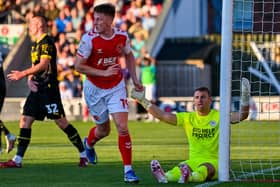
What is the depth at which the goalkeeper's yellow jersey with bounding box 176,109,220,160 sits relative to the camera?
11.4 metres

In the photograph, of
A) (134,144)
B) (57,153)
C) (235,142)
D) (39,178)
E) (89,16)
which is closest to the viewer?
(39,178)

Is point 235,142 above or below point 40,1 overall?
below

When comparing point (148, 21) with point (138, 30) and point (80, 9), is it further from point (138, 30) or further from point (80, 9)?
point (80, 9)

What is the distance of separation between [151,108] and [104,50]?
0.91 meters

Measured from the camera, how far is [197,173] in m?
11.0

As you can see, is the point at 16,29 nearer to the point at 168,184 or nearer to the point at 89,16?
the point at 89,16

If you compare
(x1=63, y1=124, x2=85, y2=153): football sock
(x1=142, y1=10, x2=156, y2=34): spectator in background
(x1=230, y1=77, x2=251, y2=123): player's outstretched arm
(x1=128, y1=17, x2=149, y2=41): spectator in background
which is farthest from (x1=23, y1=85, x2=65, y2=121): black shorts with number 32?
(x1=142, y1=10, x2=156, y2=34): spectator in background

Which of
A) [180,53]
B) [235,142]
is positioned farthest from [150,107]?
[180,53]

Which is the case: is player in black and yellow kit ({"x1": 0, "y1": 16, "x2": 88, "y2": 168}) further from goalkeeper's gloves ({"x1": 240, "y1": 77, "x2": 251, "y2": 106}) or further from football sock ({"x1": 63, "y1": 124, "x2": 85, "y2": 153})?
goalkeeper's gloves ({"x1": 240, "y1": 77, "x2": 251, "y2": 106})

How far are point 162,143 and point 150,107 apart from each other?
7.13 m

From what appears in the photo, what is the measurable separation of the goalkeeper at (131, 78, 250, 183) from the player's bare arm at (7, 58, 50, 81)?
1.95 m

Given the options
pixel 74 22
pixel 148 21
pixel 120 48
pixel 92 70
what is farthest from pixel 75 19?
pixel 92 70

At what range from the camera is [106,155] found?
15.4 metres

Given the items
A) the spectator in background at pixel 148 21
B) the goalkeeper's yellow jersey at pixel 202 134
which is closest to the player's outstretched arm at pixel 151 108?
the goalkeeper's yellow jersey at pixel 202 134
